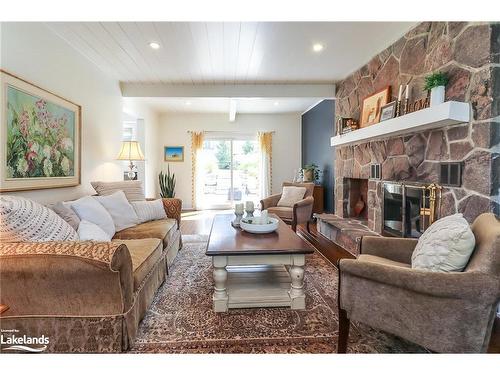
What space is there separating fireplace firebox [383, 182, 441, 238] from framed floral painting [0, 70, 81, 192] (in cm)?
350

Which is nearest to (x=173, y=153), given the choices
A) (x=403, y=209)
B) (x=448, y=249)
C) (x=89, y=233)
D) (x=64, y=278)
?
(x=89, y=233)

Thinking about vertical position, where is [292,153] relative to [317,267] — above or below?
above

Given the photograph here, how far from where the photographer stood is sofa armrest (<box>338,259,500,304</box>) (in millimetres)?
1147

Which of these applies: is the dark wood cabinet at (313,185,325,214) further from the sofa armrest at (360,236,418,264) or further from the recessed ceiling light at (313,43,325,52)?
the sofa armrest at (360,236,418,264)

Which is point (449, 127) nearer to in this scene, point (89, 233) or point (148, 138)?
point (89, 233)

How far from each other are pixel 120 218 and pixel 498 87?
331cm

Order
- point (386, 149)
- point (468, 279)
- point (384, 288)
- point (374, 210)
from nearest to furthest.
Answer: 1. point (468, 279)
2. point (384, 288)
3. point (386, 149)
4. point (374, 210)

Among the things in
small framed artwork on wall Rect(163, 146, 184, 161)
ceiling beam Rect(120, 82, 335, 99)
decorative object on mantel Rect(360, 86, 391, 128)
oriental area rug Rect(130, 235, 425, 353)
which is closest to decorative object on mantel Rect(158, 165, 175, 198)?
small framed artwork on wall Rect(163, 146, 184, 161)

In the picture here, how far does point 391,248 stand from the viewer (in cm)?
186

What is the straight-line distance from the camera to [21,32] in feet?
7.09

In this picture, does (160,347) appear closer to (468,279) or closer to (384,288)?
(384,288)

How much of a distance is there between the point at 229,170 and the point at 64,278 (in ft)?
18.5

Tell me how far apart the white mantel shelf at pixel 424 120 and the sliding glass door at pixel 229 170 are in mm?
3938
